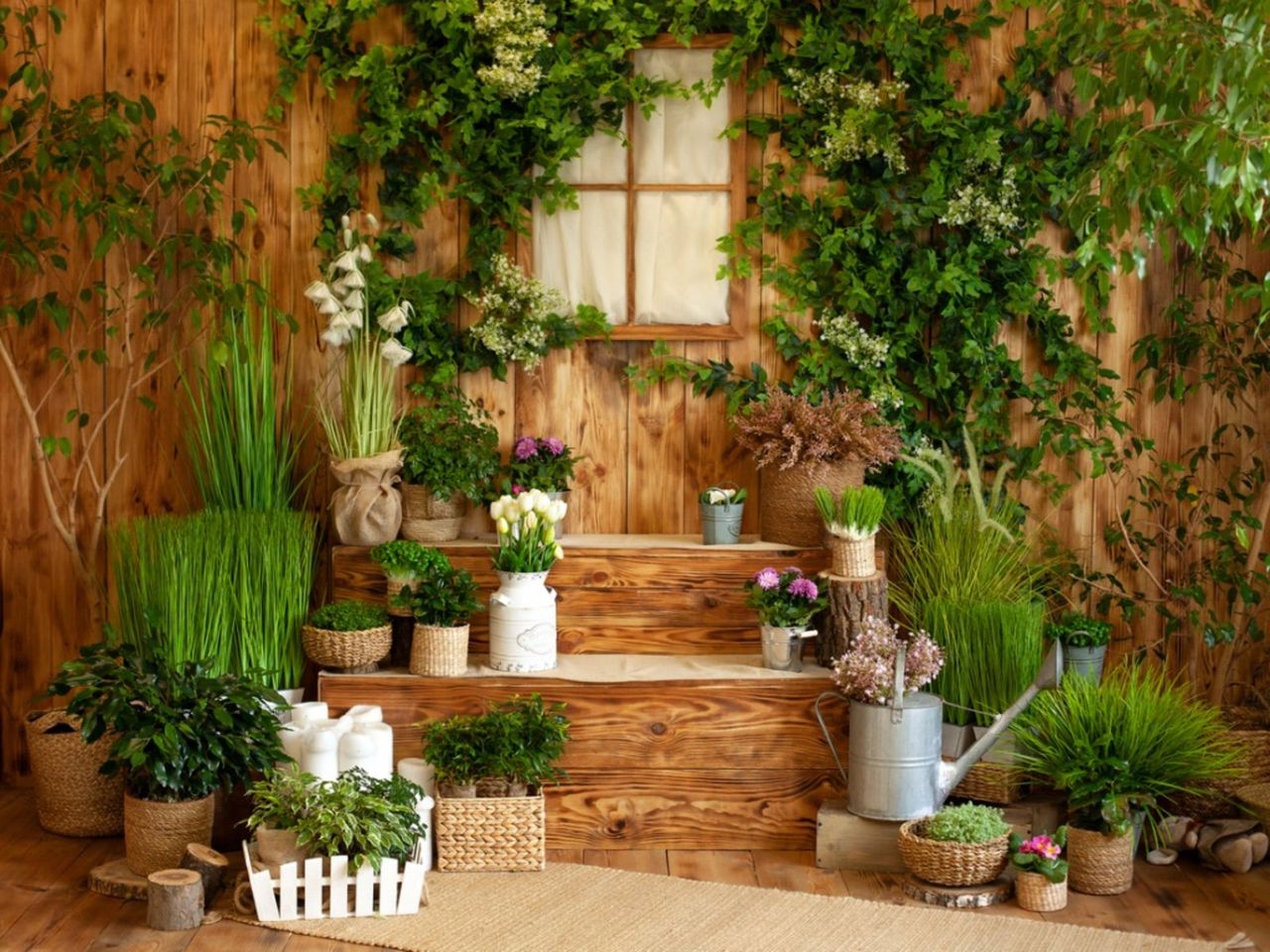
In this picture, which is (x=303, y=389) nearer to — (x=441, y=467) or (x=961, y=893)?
(x=441, y=467)

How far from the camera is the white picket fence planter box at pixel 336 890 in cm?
322

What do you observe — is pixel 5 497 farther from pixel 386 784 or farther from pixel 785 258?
pixel 785 258

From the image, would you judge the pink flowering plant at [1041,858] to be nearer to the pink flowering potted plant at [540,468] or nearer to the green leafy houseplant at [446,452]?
the pink flowering potted plant at [540,468]

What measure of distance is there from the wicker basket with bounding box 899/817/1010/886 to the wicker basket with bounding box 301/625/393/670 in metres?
1.37

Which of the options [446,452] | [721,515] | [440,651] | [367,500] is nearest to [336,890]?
[440,651]

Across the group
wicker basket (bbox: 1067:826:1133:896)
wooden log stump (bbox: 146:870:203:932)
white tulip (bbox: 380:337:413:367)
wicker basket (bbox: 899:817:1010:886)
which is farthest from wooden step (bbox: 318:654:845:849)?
white tulip (bbox: 380:337:413:367)

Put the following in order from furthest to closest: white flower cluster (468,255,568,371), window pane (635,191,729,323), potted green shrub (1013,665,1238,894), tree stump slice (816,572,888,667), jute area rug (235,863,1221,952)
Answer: window pane (635,191,729,323), white flower cluster (468,255,568,371), tree stump slice (816,572,888,667), potted green shrub (1013,665,1238,894), jute area rug (235,863,1221,952)

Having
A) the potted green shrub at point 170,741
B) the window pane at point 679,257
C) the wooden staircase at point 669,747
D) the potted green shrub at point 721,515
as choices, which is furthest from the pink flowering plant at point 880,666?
the potted green shrub at point 170,741

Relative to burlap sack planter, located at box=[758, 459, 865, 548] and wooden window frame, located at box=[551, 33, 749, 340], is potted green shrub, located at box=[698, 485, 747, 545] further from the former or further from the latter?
wooden window frame, located at box=[551, 33, 749, 340]

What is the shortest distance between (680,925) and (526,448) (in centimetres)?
145

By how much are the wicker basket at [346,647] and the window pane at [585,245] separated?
1.14m

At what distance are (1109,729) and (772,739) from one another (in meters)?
0.80

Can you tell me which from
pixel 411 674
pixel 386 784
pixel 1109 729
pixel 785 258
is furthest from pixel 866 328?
pixel 386 784

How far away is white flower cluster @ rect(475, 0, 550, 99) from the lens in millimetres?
4062
